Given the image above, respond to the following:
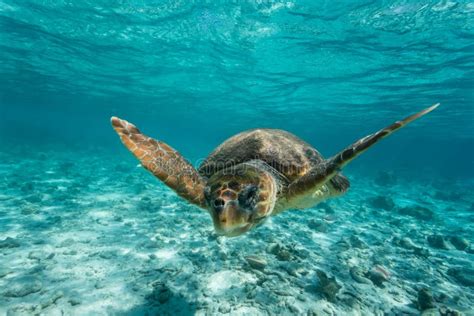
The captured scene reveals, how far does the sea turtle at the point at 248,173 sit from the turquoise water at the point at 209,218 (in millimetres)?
2456

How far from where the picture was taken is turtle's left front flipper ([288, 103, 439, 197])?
3.14 metres

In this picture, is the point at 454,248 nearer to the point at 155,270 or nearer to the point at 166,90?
the point at 155,270

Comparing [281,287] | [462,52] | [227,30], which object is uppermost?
[227,30]

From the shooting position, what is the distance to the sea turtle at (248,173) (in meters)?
3.10

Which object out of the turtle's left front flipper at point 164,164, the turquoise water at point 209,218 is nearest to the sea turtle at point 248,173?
the turtle's left front flipper at point 164,164

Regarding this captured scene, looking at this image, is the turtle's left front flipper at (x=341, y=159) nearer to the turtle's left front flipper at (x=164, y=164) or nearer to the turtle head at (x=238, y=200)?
the turtle head at (x=238, y=200)

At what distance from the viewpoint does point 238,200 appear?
10.1ft

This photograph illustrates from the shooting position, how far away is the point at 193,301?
17.0 ft

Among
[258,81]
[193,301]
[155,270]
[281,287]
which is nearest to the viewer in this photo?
[193,301]

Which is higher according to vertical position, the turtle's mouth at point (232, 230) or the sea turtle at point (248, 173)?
the sea turtle at point (248, 173)

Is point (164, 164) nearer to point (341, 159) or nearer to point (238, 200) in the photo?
point (238, 200)

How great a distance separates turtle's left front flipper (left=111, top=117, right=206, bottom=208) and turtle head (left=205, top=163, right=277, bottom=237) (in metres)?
0.88

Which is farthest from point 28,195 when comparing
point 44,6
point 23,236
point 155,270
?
point 44,6

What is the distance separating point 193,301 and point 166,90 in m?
34.1
